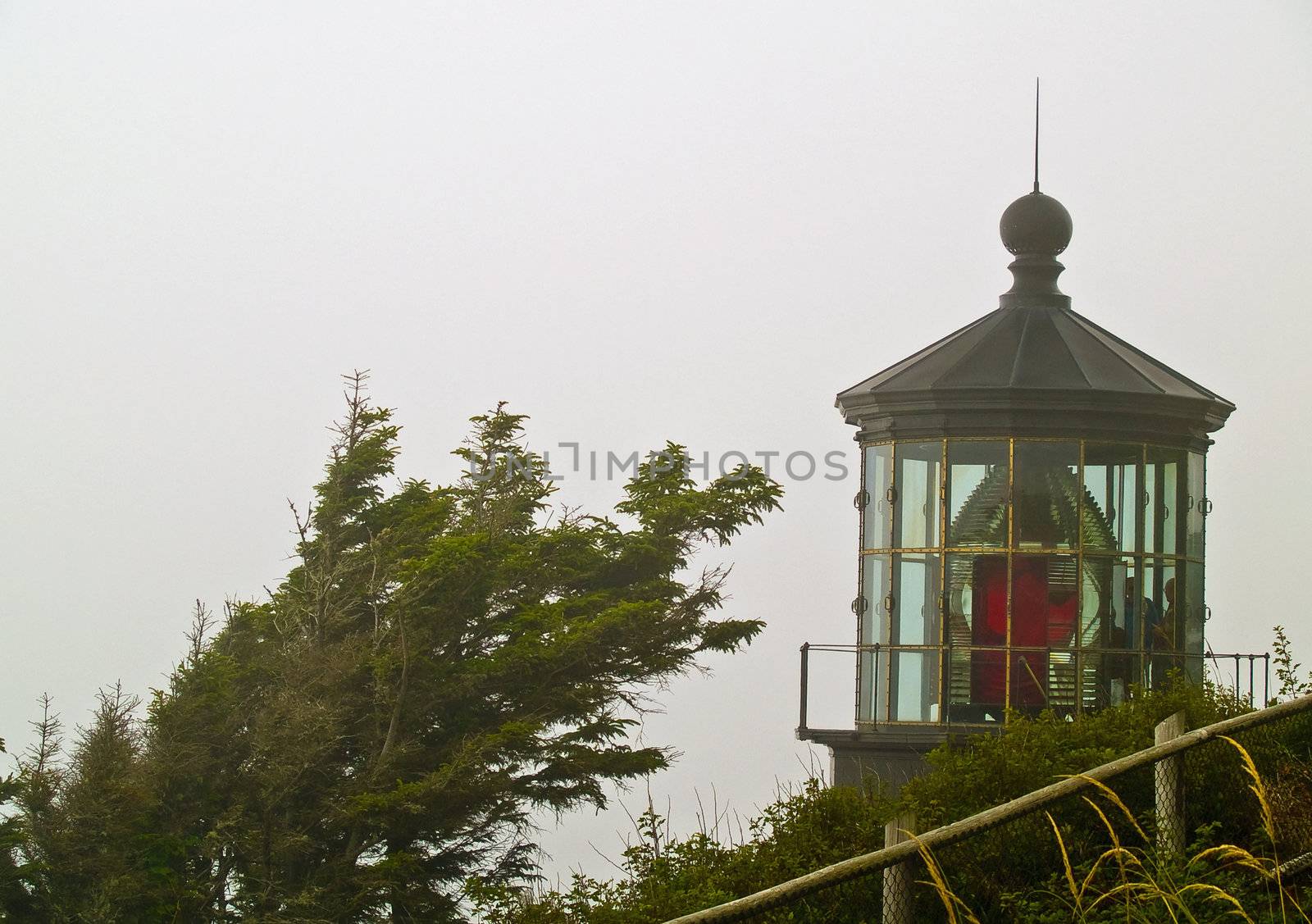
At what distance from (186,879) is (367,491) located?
4718mm

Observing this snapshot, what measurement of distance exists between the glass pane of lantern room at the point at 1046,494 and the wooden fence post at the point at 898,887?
251 inches

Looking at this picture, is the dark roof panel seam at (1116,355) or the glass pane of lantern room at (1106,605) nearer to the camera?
the glass pane of lantern room at (1106,605)

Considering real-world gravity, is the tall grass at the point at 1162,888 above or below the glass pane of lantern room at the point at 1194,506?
below

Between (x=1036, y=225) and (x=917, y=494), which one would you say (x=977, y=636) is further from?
(x=1036, y=225)

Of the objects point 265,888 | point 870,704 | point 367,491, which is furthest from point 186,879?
point 870,704

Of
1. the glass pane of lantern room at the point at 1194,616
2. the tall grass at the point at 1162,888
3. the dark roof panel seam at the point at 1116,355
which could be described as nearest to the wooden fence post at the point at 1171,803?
the tall grass at the point at 1162,888

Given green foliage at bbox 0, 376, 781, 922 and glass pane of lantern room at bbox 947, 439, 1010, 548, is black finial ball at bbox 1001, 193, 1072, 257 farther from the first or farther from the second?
green foliage at bbox 0, 376, 781, 922

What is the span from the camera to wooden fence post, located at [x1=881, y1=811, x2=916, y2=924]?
6.85 metres

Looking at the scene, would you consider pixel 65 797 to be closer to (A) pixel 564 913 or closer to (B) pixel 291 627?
(B) pixel 291 627

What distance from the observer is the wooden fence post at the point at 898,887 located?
685 cm

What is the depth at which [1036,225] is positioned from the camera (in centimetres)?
1392

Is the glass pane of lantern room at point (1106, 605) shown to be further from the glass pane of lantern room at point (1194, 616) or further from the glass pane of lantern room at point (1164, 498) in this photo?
the glass pane of lantern room at point (1194, 616)

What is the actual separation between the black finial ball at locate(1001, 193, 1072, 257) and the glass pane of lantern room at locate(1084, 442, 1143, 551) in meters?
1.95

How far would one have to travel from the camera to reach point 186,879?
48.1 ft
